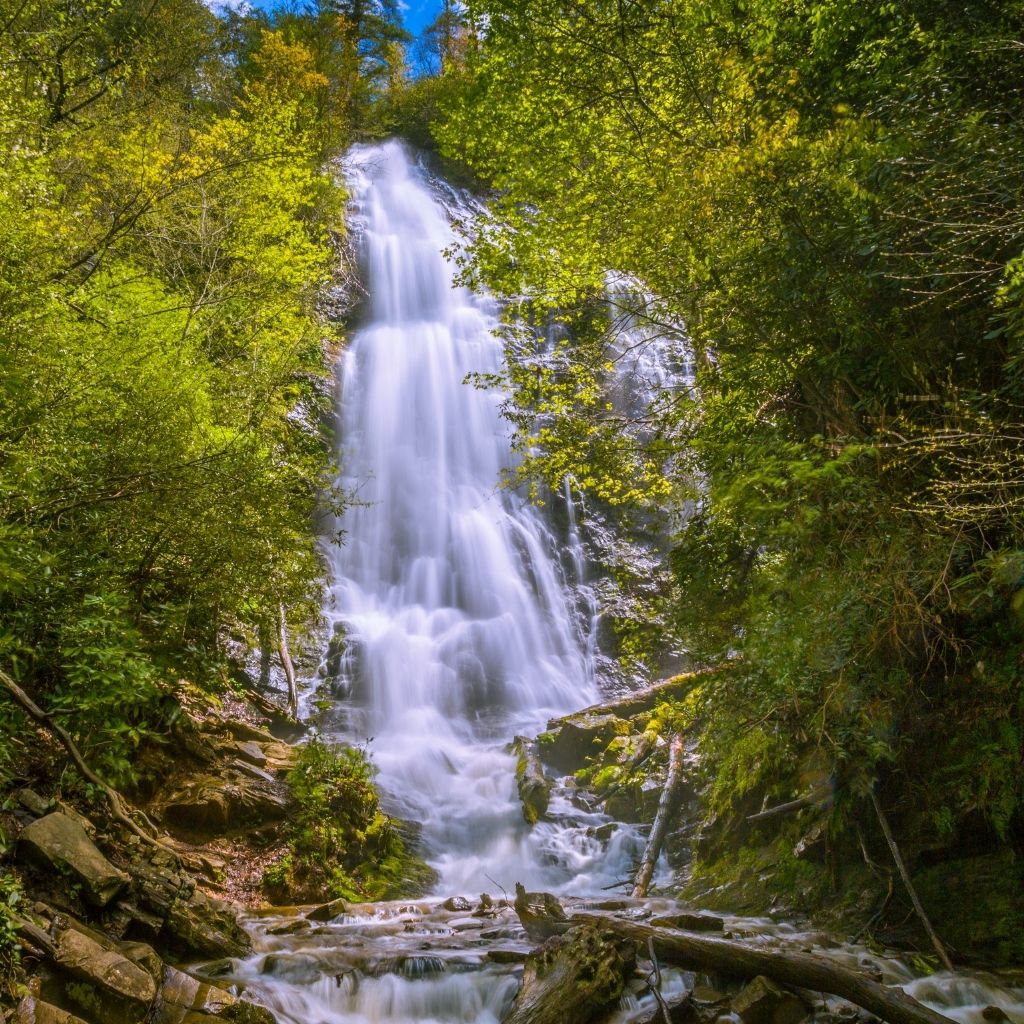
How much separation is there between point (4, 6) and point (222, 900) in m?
12.3

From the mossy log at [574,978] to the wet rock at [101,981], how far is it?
218 centimetres

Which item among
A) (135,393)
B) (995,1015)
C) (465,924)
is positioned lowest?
(995,1015)

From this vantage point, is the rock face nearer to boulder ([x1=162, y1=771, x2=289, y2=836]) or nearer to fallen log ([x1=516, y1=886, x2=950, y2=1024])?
boulder ([x1=162, y1=771, x2=289, y2=836])

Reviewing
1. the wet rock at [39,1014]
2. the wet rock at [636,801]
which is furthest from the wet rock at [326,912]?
the wet rock at [636,801]

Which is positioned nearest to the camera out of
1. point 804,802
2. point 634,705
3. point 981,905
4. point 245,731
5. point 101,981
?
point 101,981

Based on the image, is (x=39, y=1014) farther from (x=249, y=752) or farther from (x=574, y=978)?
(x=249, y=752)

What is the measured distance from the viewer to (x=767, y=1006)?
14.7 feet

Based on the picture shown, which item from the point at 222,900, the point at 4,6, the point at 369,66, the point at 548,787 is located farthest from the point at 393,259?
the point at 222,900

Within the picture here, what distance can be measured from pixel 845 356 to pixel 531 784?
8.47 m

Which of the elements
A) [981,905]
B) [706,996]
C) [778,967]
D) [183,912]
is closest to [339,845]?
[183,912]

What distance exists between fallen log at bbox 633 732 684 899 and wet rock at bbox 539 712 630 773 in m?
1.92

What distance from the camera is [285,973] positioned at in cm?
525

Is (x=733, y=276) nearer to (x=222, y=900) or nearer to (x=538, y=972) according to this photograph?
(x=538, y=972)

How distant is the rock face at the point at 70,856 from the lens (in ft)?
14.7
